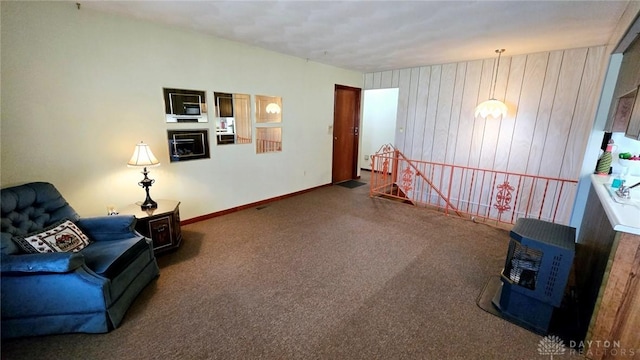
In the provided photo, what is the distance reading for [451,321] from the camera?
205 centimetres

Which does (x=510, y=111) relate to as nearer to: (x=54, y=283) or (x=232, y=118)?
(x=232, y=118)

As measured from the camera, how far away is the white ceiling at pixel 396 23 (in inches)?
98.7

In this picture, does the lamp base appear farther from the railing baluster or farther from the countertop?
the countertop

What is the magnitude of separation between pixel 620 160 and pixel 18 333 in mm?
5544

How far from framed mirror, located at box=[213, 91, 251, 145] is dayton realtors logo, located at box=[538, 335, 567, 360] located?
4.05 meters

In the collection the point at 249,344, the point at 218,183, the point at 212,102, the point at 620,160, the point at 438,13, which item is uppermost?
the point at 438,13

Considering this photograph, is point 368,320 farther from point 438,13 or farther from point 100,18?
point 100,18

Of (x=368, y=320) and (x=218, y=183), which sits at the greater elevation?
(x=218, y=183)

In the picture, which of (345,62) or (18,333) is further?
(345,62)

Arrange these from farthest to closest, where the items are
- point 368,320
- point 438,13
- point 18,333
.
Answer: point 438,13 → point 368,320 → point 18,333

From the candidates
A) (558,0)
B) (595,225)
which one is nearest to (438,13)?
(558,0)

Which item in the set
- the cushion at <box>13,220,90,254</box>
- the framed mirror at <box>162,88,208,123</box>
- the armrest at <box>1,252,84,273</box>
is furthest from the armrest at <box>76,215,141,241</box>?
the framed mirror at <box>162,88,208,123</box>

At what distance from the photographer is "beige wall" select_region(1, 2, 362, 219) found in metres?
2.41

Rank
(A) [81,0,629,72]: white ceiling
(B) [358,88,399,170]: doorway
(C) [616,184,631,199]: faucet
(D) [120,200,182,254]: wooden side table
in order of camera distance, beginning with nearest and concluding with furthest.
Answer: (C) [616,184,631,199]: faucet
(A) [81,0,629,72]: white ceiling
(D) [120,200,182,254]: wooden side table
(B) [358,88,399,170]: doorway
